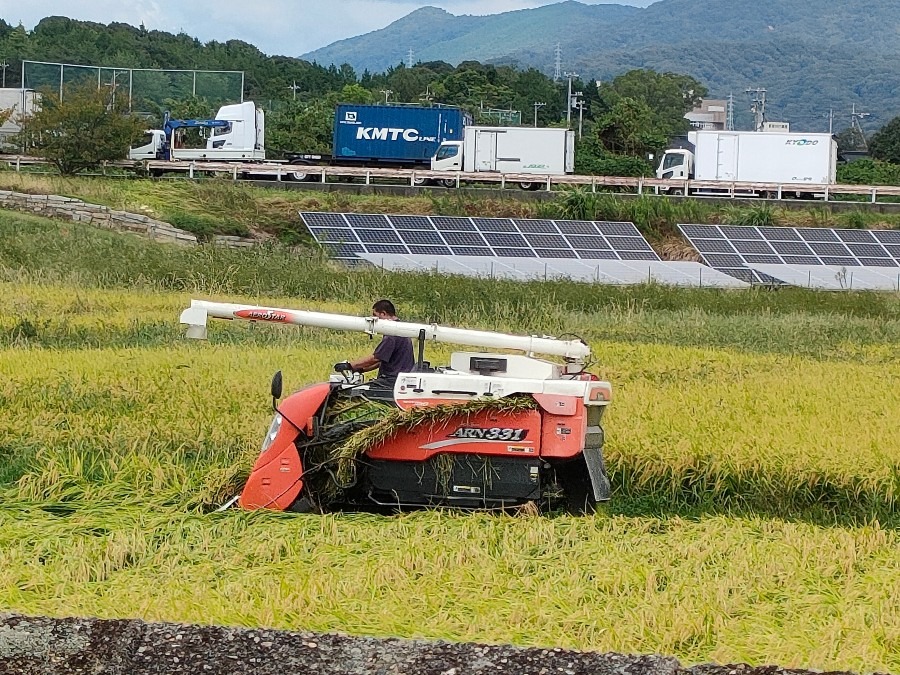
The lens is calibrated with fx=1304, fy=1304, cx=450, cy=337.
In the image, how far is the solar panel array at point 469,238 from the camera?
115ft

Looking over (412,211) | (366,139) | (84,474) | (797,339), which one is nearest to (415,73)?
(366,139)

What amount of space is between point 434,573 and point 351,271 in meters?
22.1

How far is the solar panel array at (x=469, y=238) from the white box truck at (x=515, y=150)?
1325cm

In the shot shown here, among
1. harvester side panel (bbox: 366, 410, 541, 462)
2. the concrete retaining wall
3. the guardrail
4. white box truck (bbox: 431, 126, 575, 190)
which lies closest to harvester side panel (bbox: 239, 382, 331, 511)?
harvester side panel (bbox: 366, 410, 541, 462)

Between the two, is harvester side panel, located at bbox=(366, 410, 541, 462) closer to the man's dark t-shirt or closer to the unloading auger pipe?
the unloading auger pipe

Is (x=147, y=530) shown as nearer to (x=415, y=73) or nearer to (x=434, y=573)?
(x=434, y=573)

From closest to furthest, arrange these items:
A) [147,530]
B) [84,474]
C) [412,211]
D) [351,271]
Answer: [147,530], [84,474], [351,271], [412,211]

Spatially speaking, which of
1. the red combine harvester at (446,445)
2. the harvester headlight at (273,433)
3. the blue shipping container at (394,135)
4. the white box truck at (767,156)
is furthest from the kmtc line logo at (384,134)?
the harvester headlight at (273,433)

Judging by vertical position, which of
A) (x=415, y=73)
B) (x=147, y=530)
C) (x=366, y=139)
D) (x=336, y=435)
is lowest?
(x=147, y=530)

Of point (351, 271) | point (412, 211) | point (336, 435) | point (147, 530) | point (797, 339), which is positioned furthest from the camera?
point (412, 211)

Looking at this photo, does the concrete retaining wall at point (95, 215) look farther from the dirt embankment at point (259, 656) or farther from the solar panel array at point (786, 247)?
the dirt embankment at point (259, 656)

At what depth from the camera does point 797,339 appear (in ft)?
71.1

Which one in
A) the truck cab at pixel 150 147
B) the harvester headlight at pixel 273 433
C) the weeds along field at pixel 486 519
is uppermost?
the truck cab at pixel 150 147

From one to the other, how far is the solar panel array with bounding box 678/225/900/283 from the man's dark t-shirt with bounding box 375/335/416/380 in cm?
2485
